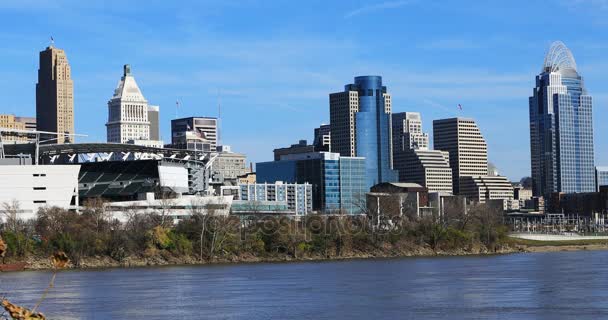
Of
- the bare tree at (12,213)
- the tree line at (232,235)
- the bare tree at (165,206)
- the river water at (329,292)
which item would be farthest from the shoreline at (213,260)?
the bare tree at (165,206)

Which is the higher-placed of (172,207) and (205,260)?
(172,207)

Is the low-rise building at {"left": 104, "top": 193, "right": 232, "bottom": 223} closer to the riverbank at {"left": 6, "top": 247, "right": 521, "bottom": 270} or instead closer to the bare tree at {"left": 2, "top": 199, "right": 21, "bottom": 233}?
the riverbank at {"left": 6, "top": 247, "right": 521, "bottom": 270}

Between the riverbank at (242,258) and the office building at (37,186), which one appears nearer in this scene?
the riverbank at (242,258)

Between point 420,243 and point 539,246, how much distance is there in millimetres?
30799

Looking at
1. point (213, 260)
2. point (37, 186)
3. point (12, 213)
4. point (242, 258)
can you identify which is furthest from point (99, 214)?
point (37, 186)

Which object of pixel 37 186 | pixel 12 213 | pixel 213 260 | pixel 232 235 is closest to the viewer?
pixel 213 260

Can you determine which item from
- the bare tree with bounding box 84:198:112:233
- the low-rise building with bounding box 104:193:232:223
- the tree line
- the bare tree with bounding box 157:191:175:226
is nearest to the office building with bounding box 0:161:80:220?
the tree line

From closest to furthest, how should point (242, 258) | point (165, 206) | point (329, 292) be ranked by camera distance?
point (329, 292)
point (242, 258)
point (165, 206)

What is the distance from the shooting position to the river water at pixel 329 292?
5075cm

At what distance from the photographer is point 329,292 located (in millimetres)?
64500

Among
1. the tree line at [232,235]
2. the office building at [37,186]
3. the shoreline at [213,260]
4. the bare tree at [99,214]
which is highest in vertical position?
the office building at [37,186]

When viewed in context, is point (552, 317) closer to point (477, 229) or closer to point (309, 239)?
point (309, 239)

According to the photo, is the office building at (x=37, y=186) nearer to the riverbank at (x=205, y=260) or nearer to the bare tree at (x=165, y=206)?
the bare tree at (x=165, y=206)

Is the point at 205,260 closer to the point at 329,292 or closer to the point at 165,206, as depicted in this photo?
the point at 165,206
